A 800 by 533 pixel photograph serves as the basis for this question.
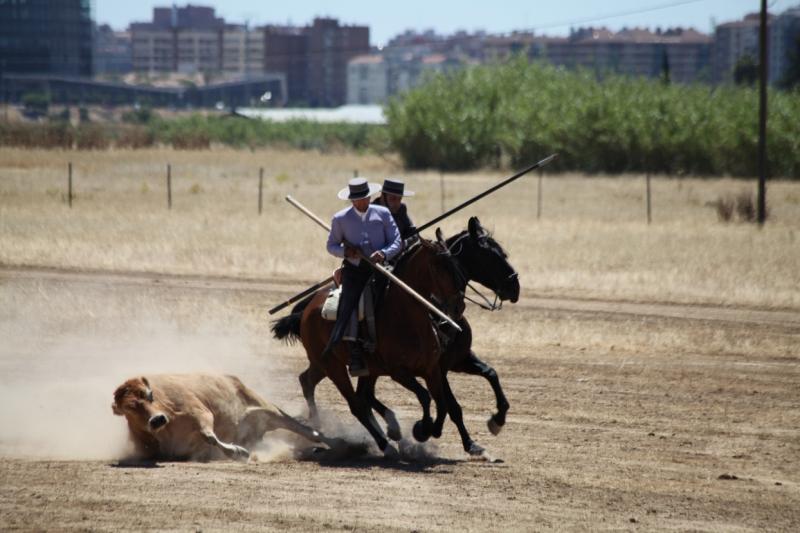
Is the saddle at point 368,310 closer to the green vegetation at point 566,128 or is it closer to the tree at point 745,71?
the green vegetation at point 566,128

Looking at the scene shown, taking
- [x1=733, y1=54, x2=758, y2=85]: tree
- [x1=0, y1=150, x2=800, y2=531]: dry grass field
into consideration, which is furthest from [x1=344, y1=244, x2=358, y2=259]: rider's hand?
[x1=733, y1=54, x2=758, y2=85]: tree

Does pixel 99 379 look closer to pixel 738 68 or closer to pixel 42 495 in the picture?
pixel 42 495

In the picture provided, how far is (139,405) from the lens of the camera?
30.5 feet

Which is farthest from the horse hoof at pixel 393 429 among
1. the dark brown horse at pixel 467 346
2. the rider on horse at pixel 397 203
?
the rider on horse at pixel 397 203

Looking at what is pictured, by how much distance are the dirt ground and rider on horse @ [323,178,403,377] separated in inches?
42.6

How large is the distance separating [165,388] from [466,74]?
219 feet

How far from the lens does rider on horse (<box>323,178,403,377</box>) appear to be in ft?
34.1

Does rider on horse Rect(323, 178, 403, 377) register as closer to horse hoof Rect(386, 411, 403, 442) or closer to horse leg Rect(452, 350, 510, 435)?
horse hoof Rect(386, 411, 403, 442)

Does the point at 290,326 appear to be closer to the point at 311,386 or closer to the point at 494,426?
the point at 311,386

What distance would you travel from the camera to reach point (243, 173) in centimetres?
5647

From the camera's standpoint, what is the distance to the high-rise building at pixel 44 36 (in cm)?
13388

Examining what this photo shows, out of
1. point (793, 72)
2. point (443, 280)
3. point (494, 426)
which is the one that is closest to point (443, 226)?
point (494, 426)

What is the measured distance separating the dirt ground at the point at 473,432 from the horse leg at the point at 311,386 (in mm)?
316

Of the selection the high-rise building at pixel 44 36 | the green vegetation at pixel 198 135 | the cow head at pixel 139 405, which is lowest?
the cow head at pixel 139 405
